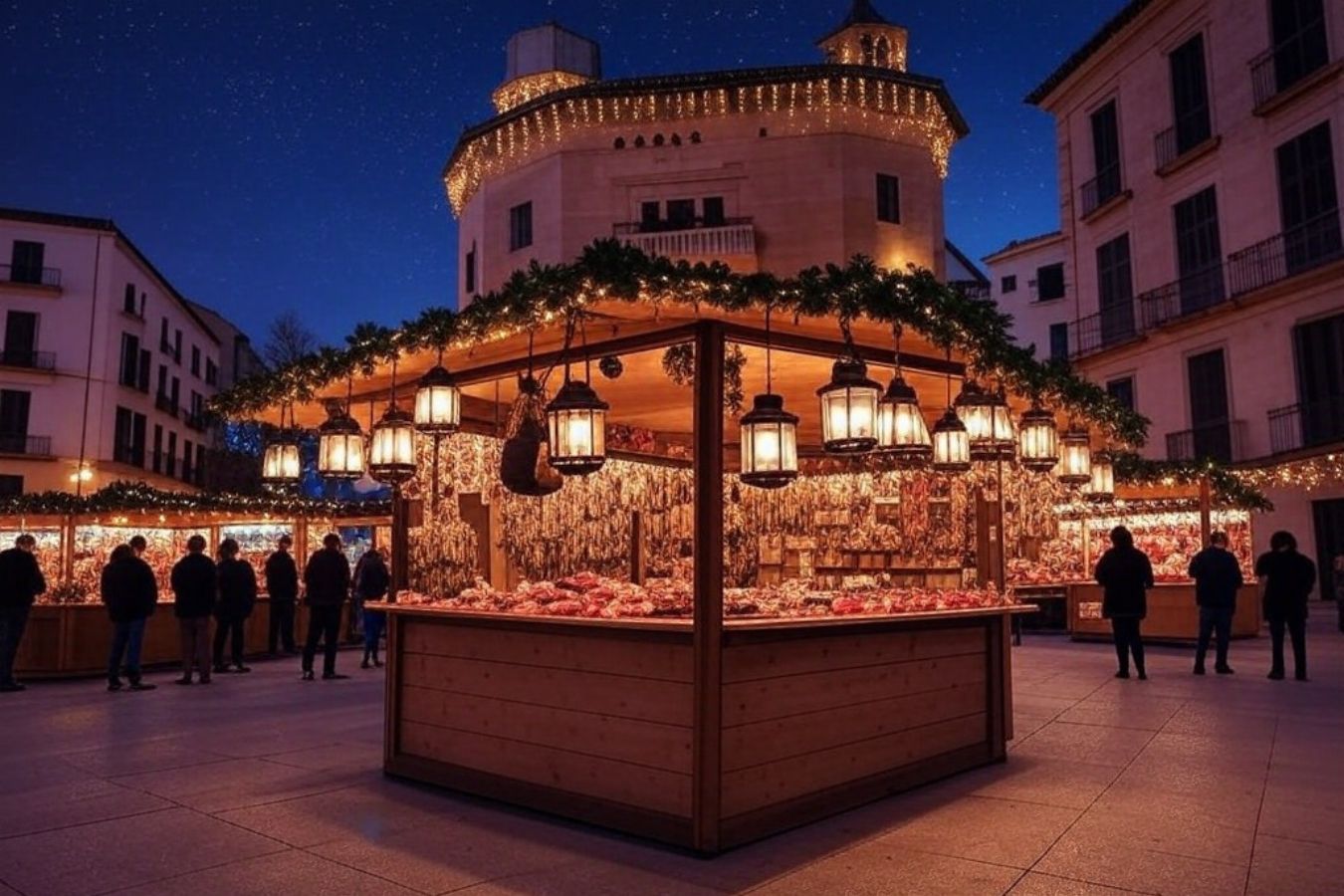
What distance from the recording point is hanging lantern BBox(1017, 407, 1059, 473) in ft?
25.5

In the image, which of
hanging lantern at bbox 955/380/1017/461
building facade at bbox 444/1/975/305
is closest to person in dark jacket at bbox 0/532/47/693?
hanging lantern at bbox 955/380/1017/461

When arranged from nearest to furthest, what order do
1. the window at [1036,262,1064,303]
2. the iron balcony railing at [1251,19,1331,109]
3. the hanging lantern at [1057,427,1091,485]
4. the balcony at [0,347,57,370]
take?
1. the hanging lantern at [1057,427,1091,485]
2. the iron balcony railing at [1251,19,1331,109]
3. the balcony at [0,347,57,370]
4. the window at [1036,262,1064,303]

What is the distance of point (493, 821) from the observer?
507 cm

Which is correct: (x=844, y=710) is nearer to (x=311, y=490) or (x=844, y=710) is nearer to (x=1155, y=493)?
(x=1155, y=493)

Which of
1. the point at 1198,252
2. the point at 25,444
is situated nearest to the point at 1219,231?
the point at 1198,252

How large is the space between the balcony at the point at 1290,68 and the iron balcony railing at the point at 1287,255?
2.64m

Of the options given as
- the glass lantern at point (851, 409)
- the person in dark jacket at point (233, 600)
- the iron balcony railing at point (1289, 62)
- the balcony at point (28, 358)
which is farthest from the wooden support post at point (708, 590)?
the balcony at point (28, 358)

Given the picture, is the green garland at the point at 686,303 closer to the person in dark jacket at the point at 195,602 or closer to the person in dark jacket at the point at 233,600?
the person in dark jacket at the point at 195,602

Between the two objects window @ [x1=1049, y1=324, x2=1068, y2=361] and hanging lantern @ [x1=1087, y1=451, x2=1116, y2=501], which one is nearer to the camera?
hanging lantern @ [x1=1087, y1=451, x2=1116, y2=501]

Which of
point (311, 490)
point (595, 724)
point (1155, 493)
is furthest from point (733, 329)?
point (311, 490)

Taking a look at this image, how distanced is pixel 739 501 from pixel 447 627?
5905 millimetres

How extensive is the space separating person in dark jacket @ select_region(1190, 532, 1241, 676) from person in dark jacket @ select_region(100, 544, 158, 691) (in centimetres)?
1215

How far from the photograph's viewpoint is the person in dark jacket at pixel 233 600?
12.1 m

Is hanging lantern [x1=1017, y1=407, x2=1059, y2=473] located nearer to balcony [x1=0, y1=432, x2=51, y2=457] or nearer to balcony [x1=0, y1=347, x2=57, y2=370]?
balcony [x1=0, y1=432, x2=51, y2=457]
